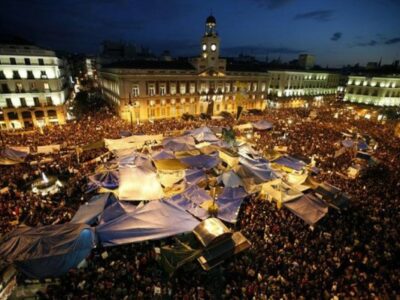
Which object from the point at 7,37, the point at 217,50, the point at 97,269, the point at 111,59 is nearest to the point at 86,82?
the point at 111,59

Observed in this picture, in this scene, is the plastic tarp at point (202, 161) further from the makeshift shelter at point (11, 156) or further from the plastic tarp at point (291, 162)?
the makeshift shelter at point (11, 156)

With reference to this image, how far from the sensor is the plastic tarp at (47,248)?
9.05 metres

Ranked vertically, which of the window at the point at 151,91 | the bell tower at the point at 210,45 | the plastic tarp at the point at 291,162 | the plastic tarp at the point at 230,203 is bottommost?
Answer: the plastic tarp at the point at 230,203

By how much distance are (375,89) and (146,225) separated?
63.0 metres

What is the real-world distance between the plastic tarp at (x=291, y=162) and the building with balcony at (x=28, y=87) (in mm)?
33458

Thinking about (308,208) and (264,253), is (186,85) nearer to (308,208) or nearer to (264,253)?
(308,208)

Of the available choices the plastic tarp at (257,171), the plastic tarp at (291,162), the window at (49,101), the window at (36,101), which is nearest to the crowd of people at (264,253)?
the plastic tarp at (257,171)

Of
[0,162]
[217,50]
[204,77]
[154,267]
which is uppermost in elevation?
[217,50]

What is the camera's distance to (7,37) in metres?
32.2

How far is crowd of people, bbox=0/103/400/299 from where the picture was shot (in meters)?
9.15

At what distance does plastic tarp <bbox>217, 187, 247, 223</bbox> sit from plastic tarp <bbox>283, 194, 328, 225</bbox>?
2.82m

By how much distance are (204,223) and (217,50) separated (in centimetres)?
3974

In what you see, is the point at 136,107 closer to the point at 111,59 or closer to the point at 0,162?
the point at 0,162

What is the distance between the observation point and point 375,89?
52906 millimetres
